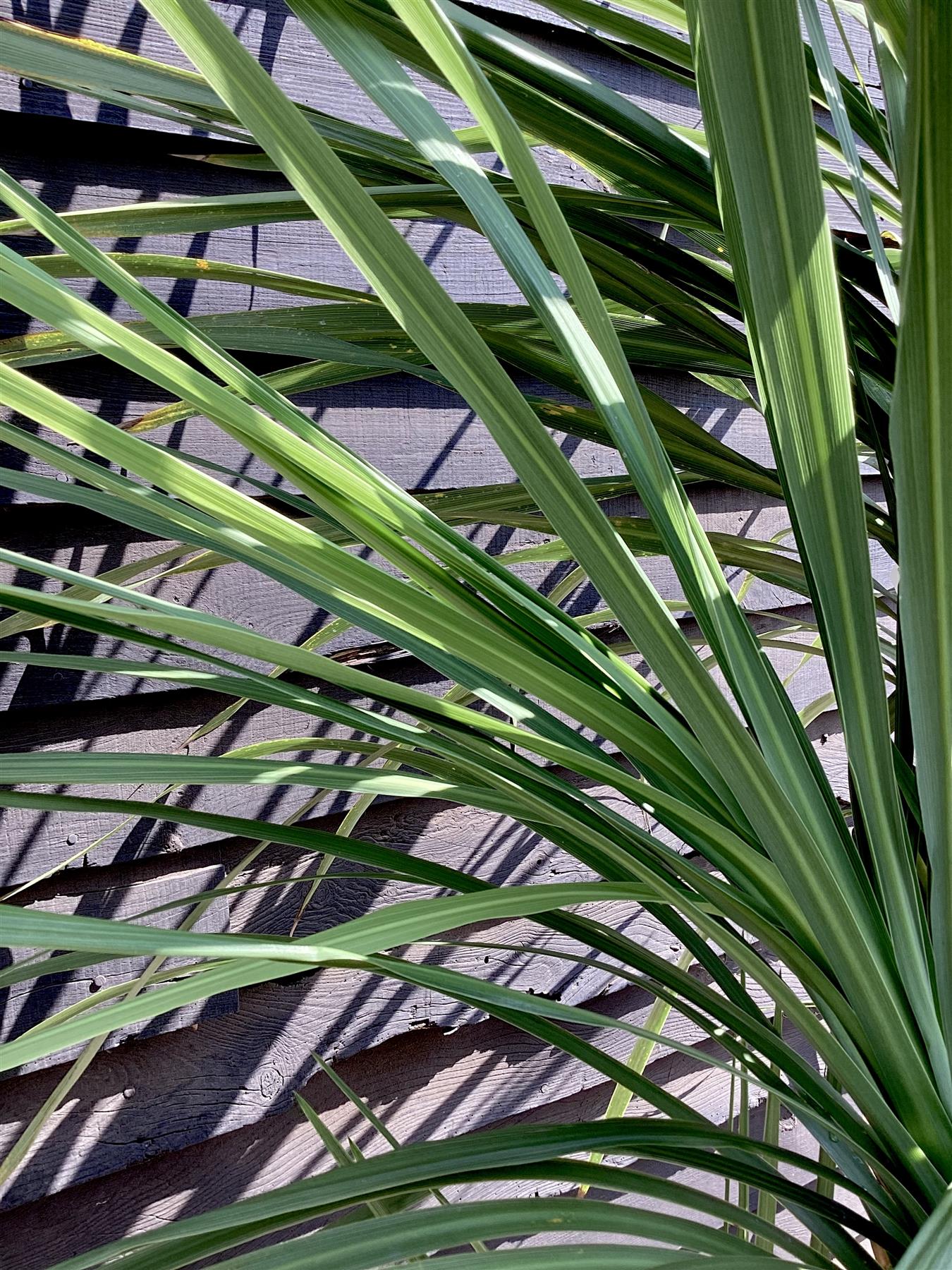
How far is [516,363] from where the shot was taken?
1.77 feet

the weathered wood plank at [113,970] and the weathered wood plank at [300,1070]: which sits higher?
the weathered wood plank at [113,970]

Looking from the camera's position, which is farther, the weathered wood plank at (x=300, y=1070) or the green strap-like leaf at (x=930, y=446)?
the weathered wood plank at (x=300, y=1070)

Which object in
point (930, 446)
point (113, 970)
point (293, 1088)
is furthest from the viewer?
point (293, 1088)

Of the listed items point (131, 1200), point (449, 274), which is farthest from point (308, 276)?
point (131, 1200)

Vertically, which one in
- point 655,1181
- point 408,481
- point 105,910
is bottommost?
point 655,1181

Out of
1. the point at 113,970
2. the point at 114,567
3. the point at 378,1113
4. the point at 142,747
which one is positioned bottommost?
the point at 378,1113

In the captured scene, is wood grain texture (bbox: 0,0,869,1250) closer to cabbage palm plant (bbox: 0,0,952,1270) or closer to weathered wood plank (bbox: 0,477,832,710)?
weathered wood plank (bbox: 0,477,832,710)

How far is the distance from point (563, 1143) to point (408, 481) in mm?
709

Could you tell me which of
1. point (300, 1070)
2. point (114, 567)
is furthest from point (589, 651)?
point (300, 1070)

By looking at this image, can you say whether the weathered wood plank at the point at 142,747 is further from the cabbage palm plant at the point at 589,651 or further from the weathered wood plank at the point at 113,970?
the cabbage palm plant at the point at 589,651

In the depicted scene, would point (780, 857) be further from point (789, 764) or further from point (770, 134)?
point (770, 134)

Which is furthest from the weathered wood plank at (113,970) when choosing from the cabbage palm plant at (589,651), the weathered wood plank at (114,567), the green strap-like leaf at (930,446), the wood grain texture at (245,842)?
the green strap-like leaf at (930,446)

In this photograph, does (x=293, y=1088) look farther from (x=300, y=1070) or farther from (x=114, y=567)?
(x=114, y=567)

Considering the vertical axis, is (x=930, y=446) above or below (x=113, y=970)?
below
